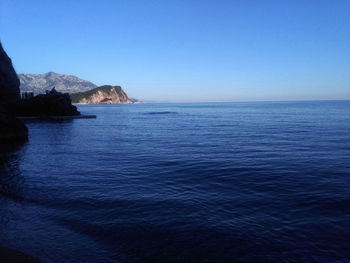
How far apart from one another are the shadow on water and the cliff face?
235ft

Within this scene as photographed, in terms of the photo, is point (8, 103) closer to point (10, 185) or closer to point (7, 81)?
point (7, 81)

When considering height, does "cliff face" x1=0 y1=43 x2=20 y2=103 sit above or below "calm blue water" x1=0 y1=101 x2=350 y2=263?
above

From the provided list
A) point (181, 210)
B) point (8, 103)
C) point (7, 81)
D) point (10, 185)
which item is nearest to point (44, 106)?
point (8, 103)

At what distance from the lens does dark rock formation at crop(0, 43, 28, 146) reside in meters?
39.6

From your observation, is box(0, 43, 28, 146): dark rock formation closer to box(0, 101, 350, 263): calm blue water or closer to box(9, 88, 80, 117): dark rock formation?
box(9, 88, 80, 117): dark rock formation

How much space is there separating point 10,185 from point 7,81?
10117 centimetres

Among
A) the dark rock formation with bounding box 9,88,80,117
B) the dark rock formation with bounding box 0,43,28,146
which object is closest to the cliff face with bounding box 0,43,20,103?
the dark rock formation with bounding box 0,43,28,146

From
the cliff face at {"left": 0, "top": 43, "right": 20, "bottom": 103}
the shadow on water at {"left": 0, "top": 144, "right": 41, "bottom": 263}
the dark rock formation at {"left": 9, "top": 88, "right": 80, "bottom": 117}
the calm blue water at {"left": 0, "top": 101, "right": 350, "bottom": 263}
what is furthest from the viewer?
the dark rock formation at {"left": 9, "top": 88, "right": 80, "bottom": 117}

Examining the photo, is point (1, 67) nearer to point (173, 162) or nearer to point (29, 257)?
point (173, 162)

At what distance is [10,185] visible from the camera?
55.7 feet

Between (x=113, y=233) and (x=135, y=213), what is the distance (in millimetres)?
1985

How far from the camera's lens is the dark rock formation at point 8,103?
3959cm

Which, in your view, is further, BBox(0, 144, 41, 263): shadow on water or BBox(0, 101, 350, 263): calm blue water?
BBox(0, 101, 350, 263): calm blue water

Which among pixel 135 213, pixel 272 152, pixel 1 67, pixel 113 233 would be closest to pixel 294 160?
pixel 272 152
